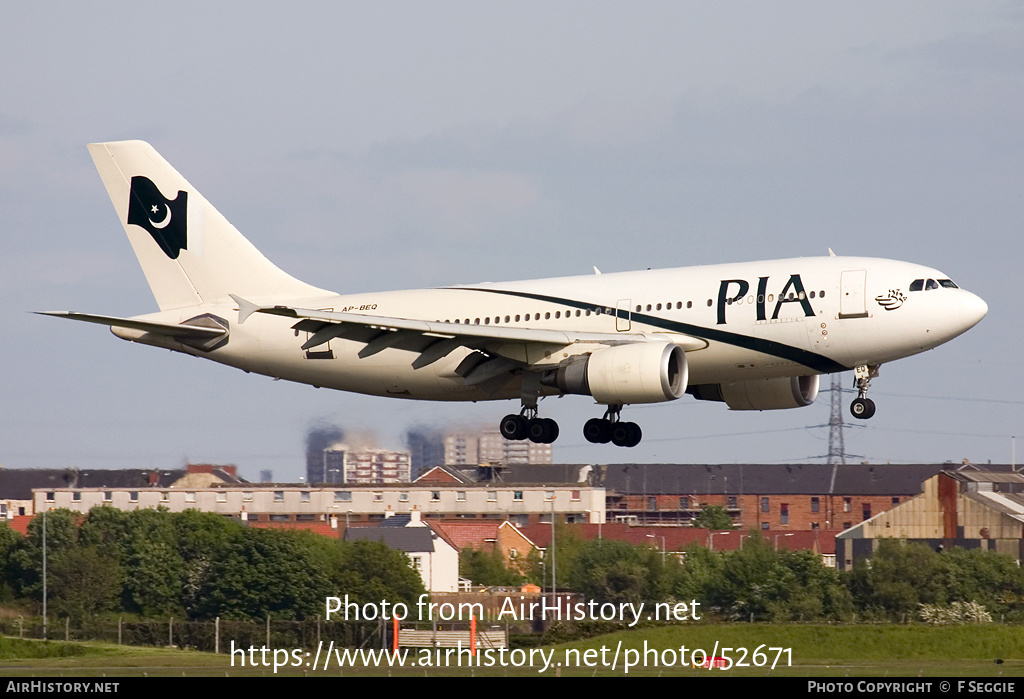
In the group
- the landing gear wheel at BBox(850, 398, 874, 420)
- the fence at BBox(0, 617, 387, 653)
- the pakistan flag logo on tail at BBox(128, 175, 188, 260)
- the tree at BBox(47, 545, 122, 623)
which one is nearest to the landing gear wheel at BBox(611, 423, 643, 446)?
the landing gear wheel at BBox(850, 398, 874, 420)

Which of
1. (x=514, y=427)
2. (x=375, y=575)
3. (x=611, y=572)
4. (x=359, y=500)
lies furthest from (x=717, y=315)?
(x=359, y=500)

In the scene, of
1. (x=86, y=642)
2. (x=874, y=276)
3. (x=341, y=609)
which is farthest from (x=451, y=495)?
(x=874, y=276)

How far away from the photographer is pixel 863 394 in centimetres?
4312

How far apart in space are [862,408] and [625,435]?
7376 mm

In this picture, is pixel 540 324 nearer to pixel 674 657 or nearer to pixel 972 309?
pixel 972 309

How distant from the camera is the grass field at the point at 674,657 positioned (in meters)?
48.7

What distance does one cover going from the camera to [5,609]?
234 feet

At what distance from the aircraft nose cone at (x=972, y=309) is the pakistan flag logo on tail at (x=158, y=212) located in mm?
25178

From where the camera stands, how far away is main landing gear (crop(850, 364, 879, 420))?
42656 millimetres

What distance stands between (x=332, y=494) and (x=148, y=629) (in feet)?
147

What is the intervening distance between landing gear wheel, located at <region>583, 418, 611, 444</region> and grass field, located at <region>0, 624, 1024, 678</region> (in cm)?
764

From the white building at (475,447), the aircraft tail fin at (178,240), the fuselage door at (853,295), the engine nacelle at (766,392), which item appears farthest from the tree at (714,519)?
the fuselage door at (853,295)

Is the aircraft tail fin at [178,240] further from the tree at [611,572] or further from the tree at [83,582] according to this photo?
the tree at [611,572]

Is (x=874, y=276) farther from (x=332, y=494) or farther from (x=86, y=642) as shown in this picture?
(x=332, y=494)
